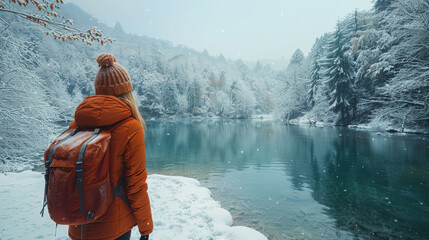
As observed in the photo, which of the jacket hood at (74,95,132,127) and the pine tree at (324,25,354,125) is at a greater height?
the pine tree at (324,25,354,125)

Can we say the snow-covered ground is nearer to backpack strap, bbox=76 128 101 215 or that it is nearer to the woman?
the woman

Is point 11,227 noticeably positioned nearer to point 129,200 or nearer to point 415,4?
point 129,200

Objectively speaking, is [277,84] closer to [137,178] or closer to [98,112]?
[137,178]

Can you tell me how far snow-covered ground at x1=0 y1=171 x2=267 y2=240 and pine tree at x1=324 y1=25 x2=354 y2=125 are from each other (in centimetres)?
2826

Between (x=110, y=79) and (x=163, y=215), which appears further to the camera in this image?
(x=163, y=215)

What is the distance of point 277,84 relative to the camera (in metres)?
48.3

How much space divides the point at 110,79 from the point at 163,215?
12.6 ft

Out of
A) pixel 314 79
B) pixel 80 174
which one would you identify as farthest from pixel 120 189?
pixel 314 79

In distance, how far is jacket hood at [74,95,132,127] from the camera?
142cm

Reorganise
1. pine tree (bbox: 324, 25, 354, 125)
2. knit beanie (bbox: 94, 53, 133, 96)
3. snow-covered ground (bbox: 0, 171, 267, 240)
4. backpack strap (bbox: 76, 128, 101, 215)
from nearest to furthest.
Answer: backpack strap (bbox: 76, 128, 101, 215) < knit beanie (bbox: 94, 53, 133, 96) < snow-covered ground (bbox: 0, 171, 267, 240) < pine tree (bbox: 324, 25, 354, 125)

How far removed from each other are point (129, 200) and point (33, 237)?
10.6 ft

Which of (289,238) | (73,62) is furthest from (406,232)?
(73,62)

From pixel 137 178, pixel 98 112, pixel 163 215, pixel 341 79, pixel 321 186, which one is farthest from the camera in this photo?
pixel 341 79

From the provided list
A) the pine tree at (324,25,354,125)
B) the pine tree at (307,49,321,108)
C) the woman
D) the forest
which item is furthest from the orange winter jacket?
the pine tree at (307,49,321,108)
